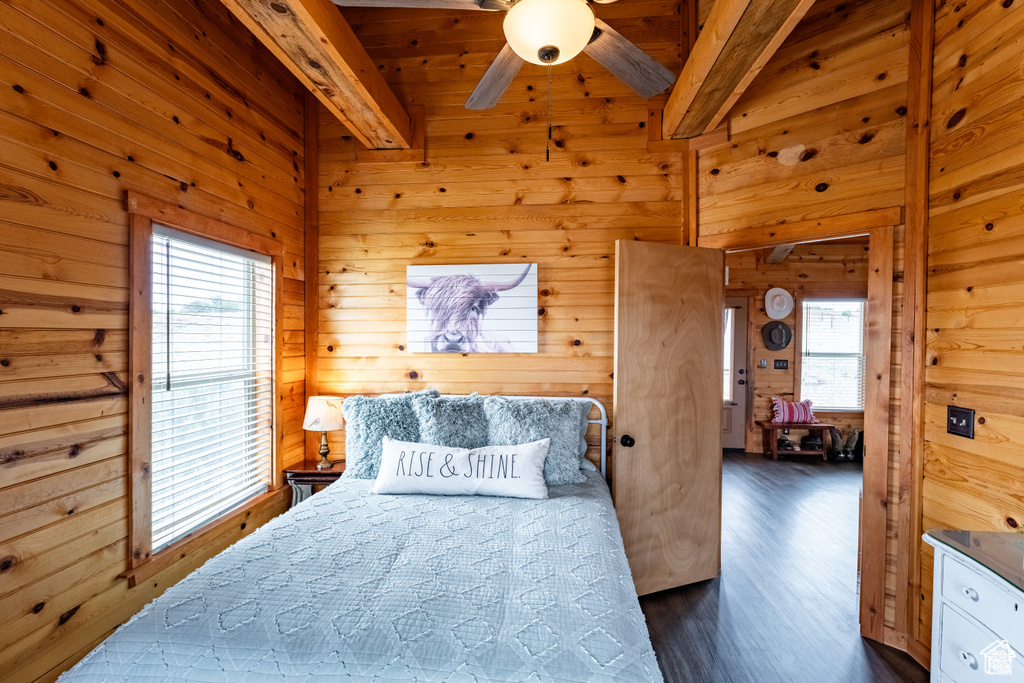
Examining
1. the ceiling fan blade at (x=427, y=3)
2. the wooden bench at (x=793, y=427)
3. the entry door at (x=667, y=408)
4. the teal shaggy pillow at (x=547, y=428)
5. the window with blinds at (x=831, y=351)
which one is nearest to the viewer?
the ceiling fan blade at (x=427, y=3)

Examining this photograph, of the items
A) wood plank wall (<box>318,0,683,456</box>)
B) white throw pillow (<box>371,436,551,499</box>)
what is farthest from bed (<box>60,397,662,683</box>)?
wood plank wall (<box>318,0,683,456</box>)

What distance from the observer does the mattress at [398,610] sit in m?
1.15

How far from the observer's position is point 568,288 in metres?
3.00

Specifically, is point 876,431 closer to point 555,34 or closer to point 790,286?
point 555,34

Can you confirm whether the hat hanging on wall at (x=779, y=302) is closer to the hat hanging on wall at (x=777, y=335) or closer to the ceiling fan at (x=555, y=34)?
the hat hanging on wall at (x=777, y=335)

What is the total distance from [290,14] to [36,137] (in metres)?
0.94

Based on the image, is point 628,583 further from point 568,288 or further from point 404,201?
point 404,201

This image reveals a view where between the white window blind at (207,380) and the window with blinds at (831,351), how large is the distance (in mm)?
6181

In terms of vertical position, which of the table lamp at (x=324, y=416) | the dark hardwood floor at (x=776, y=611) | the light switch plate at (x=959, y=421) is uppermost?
the light switch plate at (x=959, y=421)

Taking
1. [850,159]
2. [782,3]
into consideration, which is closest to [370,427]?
[782,3]

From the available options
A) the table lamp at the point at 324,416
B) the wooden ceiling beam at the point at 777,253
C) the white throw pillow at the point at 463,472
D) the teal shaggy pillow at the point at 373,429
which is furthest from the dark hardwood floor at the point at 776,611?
the wooden ceiling beam at the point at 777,253

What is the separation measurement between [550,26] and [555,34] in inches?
1.1

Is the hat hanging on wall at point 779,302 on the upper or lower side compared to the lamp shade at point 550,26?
lower

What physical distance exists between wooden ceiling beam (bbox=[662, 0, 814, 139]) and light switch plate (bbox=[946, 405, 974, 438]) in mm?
1703
